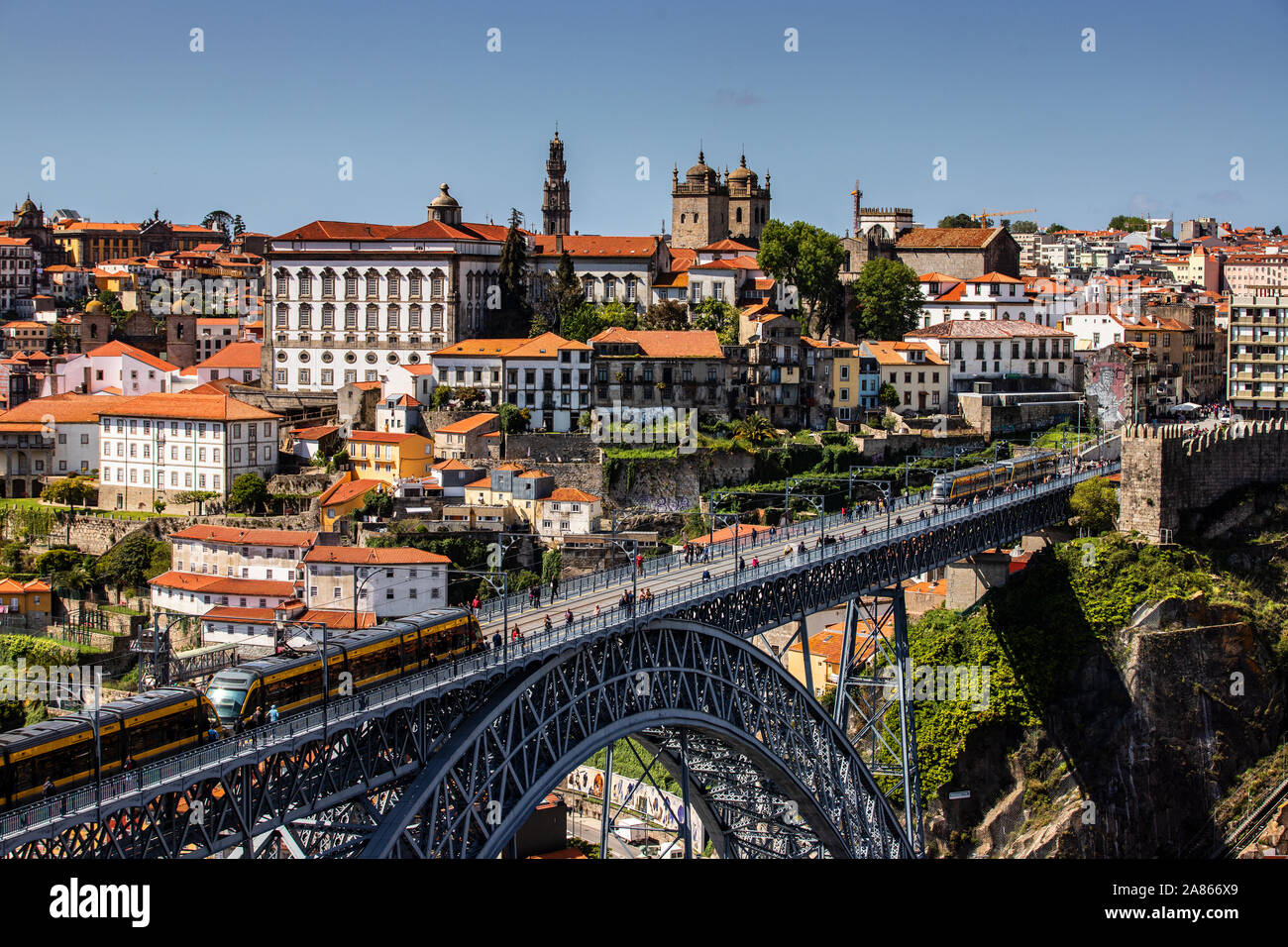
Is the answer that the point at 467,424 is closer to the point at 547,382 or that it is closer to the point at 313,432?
the point at 547,382

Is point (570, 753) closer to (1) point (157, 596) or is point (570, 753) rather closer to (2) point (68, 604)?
(1) point (157, 596)

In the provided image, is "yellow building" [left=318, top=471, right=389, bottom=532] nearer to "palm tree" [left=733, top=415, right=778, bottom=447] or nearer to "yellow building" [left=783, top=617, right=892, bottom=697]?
"palm tree" [left=733, top=415, right=778, bottom=447]

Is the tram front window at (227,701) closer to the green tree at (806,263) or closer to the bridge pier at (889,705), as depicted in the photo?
the bridge pier at (889,705)

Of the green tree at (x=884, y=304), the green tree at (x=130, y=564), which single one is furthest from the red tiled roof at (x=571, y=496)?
the green tree at (x=884, y=304)

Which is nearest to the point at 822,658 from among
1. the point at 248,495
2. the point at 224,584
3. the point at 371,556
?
the point at 371,556

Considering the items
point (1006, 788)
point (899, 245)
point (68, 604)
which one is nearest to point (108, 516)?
point (68, 604)
